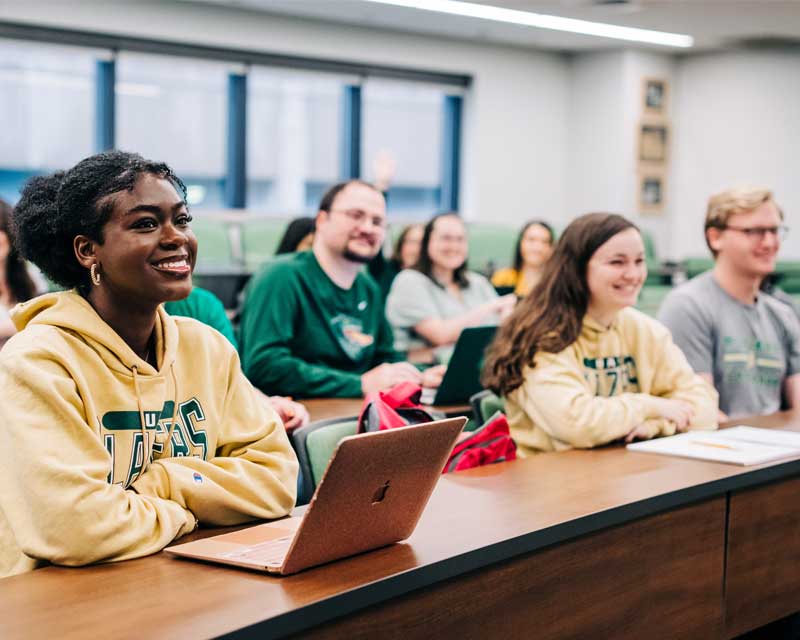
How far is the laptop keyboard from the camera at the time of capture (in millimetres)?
1354

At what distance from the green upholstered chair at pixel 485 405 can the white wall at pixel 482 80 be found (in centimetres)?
631

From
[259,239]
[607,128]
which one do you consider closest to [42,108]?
[259,239]

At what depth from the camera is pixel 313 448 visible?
211 cm

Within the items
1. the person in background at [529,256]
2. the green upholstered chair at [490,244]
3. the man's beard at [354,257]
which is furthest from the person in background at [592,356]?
the green upholstered chair at [490,244]

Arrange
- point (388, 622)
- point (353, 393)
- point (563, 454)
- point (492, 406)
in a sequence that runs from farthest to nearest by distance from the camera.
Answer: point (353, 393)
point (492, 406)
point (563, 454)
point (388, 622)

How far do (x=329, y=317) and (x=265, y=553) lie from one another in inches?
71.6

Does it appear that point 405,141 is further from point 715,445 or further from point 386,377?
point 715,445

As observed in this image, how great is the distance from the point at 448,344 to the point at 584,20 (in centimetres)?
547

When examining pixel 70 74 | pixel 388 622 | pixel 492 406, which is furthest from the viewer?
pixel 70 74

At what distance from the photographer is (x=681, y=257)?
10523mm

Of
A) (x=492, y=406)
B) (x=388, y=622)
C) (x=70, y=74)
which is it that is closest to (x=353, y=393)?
(x=492, y=406)

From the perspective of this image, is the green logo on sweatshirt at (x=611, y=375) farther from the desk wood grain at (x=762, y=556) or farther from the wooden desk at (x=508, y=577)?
the desk wood grain at (x=762, y=556)

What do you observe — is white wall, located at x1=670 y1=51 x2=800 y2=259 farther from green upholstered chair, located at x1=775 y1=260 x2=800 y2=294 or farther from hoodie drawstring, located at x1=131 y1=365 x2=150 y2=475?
hoodie drawstring, located at x1=131 y1=365 x2=150 y2=475

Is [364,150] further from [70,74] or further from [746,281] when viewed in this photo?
[746,281]
